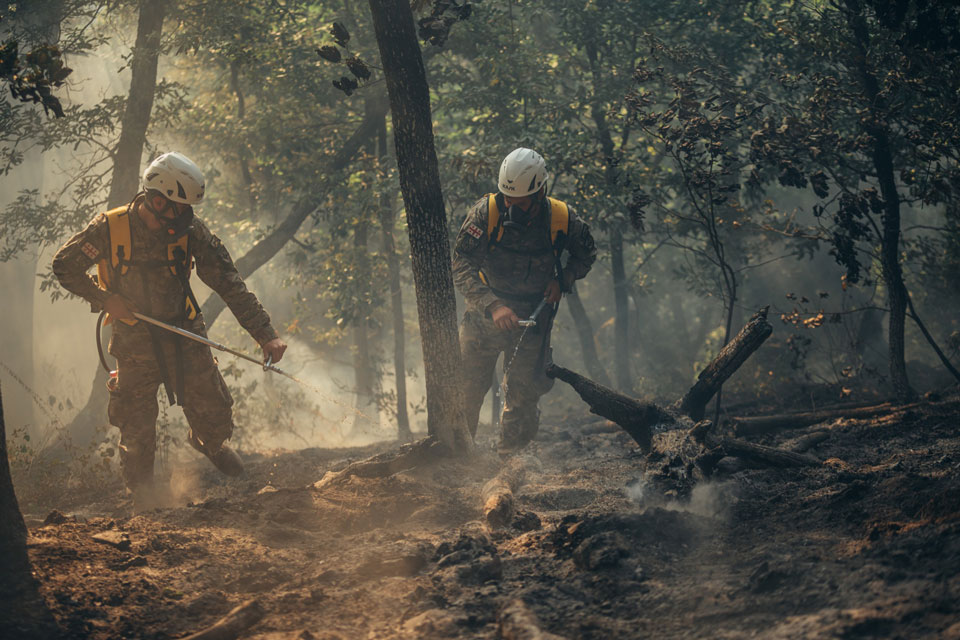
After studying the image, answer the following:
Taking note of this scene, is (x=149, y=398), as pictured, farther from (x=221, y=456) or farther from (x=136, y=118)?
(x=136, y=118)

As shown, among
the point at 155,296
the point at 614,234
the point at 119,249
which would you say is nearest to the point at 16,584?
the point at 155,296

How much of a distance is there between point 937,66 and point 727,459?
437 centimetres

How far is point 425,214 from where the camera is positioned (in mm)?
6125

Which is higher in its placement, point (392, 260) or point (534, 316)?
point (392, 260)

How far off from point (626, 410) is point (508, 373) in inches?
63.5

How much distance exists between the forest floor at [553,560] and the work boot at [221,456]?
101 centimetres

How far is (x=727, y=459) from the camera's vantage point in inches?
221

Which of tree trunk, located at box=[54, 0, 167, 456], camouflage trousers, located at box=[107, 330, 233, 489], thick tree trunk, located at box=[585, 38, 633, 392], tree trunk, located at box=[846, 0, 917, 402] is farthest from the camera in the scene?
thick tree trunk, located at box=[585, 38, 633, 392]

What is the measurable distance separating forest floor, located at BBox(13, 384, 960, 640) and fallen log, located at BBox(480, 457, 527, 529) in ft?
0.48

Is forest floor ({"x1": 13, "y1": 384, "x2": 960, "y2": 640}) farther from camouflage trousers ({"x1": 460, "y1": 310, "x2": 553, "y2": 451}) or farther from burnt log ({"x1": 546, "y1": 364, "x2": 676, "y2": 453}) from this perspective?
camouflage trousers ({"x1": 460, "y1": 310, "x2": 553, "y2": 451})

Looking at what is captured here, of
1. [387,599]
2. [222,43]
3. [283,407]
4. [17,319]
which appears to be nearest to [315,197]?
[222,43]

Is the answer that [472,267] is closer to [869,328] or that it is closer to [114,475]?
[114,475]

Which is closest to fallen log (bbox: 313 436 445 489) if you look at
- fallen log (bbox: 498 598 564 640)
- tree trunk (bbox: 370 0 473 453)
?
tree trunk (bbox: 370 0 473 453)

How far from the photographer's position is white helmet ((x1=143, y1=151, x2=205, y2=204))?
532 cm
